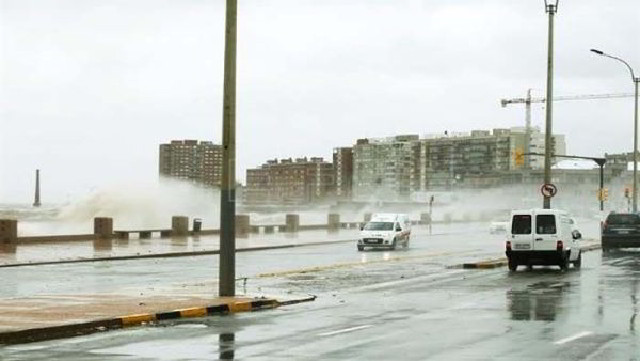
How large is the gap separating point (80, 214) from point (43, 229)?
1490cm

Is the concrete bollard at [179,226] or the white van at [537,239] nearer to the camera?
the white van at [537,239]

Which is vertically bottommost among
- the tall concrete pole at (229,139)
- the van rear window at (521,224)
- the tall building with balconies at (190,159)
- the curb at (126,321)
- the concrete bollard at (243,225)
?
the curb at (126,321)

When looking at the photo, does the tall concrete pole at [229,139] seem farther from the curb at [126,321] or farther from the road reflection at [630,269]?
the road reflection at [630,269]

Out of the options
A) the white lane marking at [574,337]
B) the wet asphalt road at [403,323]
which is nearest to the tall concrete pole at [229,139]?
the wet asphalt road at [403,323]

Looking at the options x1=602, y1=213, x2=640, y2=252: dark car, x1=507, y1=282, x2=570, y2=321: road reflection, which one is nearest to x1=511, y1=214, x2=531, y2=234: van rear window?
x1=507, y1=282, x2=570, y2=321: road reflection

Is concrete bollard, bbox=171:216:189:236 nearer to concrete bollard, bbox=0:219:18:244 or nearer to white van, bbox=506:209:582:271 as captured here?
concrete bollard, bbox=0:219:18:244

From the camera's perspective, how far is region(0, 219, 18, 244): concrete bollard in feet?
155

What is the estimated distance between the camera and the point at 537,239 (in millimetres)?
31938

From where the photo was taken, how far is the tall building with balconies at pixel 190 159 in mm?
142250

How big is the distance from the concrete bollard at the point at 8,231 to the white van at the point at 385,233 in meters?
16.5

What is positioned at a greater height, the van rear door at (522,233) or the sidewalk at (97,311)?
the van rear door at (522,233)

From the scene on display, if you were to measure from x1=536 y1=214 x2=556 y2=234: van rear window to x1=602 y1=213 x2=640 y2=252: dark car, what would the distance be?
1589cm

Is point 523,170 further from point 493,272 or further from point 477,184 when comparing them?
point 493,272

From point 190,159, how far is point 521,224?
395 feet
